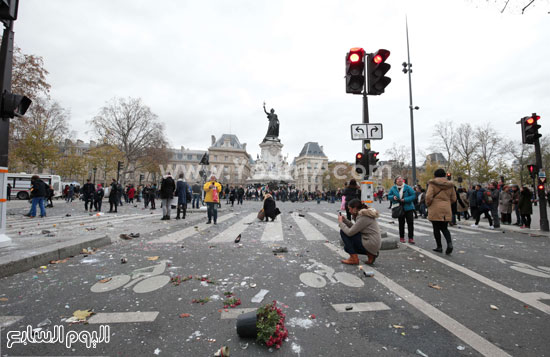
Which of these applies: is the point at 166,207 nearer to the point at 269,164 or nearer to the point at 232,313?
the point at 232,313

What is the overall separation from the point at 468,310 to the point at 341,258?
2252 mm

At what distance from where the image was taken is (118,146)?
131 ft

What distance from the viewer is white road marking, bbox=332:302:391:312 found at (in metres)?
2.78

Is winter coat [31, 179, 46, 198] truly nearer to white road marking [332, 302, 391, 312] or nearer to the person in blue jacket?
white road marking [332, 302, 391, 312]

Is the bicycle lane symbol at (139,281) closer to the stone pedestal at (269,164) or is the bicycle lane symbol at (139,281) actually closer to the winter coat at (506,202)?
the winter coat at (506,202)

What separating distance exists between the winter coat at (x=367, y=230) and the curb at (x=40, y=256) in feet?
16.8

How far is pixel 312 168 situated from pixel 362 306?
8589 cm

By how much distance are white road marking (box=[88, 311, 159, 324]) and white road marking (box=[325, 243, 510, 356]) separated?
2.85 meters

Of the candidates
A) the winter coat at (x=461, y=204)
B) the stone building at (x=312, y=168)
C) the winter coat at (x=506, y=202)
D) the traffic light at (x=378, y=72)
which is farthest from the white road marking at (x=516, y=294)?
the stone building at (x=312, y=168)

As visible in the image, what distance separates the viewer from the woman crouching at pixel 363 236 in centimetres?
436

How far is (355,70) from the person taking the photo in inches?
221

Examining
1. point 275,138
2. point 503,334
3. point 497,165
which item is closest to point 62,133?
point 275,138

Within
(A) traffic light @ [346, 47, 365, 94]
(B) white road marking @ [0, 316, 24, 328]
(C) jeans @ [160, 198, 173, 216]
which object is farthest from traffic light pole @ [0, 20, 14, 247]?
(A) traffic light @ [346, 47, 365, 94]

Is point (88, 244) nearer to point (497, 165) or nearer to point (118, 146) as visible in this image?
point (118, 146)
